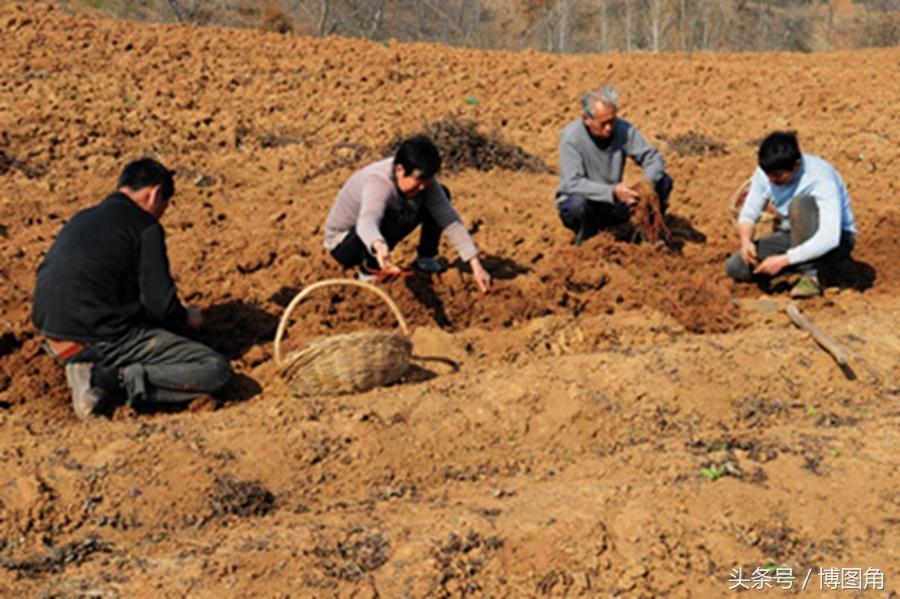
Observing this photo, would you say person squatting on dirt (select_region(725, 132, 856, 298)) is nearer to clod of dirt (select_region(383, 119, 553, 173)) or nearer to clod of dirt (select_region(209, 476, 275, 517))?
clod of dirt (select_region(383, 119, 553, 173))

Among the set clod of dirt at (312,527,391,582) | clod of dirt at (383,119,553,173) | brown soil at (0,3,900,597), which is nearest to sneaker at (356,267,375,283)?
brown soil at (0,3,900,597)

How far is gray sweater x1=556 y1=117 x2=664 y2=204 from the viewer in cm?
643

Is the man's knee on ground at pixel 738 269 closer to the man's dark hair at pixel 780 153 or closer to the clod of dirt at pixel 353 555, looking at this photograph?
the man's dark hair at pixel 780 153

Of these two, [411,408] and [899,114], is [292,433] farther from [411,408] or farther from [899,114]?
[899,114]

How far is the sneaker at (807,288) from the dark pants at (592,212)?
110cm

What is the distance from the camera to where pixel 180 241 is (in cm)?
663

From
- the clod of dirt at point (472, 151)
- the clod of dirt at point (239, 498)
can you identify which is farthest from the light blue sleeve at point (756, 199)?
the clod of dirt at point (239, 498)

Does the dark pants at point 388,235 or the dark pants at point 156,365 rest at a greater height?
the dark pants at point 388,235

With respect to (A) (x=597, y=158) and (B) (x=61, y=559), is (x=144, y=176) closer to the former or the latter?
(B) (x=61, y=559)

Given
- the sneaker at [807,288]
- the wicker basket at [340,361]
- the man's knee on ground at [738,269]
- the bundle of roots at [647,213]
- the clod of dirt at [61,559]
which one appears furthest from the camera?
the bundle of roots at [647,213]

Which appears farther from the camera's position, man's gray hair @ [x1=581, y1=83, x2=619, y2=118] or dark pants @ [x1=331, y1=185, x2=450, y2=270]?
man's gray hair @ [x1=581, y1=83, x2=619, y2=118]

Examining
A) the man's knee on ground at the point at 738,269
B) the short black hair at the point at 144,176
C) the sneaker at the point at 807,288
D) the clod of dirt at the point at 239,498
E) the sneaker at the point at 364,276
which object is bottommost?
the clod of dirt at the point at 239,498

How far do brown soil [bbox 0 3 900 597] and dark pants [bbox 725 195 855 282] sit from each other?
14cm

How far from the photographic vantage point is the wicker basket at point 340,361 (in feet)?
14.9
